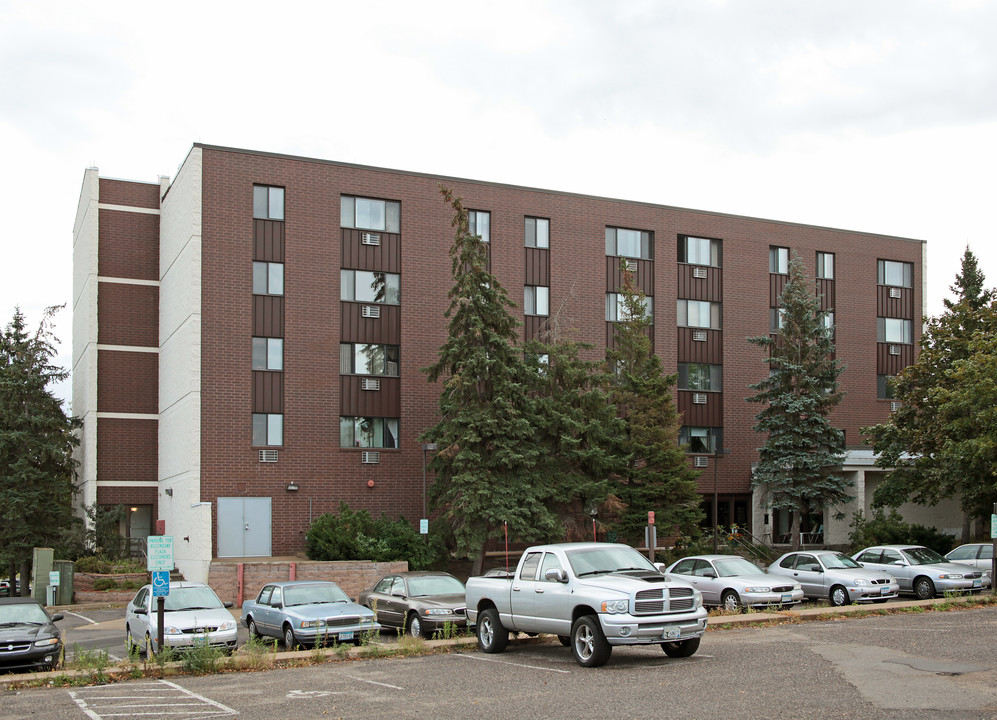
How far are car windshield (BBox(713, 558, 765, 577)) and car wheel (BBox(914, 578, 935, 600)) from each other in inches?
194

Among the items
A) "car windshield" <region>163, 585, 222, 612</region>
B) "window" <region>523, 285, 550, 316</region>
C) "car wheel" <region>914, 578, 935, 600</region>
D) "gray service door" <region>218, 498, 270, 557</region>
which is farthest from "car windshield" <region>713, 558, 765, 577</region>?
"window" <region>523, 285, 550, 316</region>

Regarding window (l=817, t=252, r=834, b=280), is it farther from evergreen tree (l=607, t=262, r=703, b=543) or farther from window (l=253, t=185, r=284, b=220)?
window (l=253, t=185, r=284, b=220)

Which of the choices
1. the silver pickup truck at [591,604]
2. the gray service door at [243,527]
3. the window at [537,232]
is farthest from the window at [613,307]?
the silver pickup truck at [591,604]

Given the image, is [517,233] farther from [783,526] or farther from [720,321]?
[783,526]

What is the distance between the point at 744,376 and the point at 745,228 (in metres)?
6.68

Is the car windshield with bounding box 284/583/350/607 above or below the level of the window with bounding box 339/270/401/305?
below

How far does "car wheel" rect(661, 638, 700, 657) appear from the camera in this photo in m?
15.2

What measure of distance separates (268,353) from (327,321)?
250 centimetres

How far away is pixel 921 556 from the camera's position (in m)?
27.9

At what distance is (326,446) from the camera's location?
37.5m

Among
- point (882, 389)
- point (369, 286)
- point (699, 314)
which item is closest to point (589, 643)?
point (369, 286)

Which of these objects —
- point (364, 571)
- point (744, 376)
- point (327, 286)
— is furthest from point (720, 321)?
point (364, 571)

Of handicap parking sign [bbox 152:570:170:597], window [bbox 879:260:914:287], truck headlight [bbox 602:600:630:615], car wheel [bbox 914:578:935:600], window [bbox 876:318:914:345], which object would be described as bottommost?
car wheel [bbox 914:578:935:600]

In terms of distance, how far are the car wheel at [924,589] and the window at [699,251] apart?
20822mm
